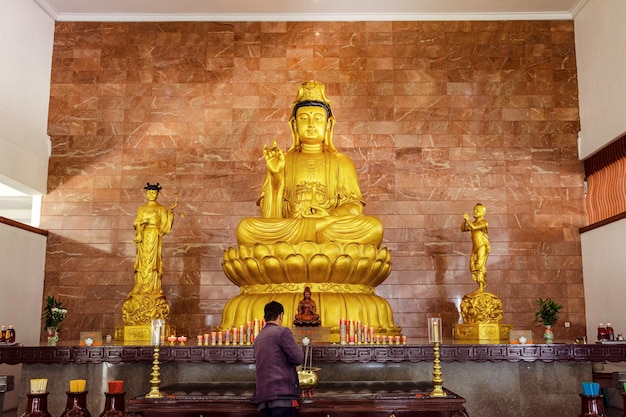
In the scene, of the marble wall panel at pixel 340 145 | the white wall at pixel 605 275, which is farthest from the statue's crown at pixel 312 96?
the white wall at pixel 605 275

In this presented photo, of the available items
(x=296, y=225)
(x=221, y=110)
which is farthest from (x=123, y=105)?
(x=296, y=225)

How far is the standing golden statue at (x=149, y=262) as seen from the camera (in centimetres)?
643

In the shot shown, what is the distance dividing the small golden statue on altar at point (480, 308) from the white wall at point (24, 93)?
Answer: 16.8 feet

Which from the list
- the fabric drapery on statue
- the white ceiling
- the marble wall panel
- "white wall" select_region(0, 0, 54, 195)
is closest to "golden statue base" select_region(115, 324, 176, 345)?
the fabric drapery on statue

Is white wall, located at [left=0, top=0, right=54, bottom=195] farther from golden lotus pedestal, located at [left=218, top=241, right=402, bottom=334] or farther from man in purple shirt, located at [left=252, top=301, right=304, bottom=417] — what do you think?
man in purple shirt, located at [left=252, top=301, right=304, bottom=417]

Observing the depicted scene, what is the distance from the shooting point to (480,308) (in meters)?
6.55

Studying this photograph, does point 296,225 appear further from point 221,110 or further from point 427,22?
point 427,22

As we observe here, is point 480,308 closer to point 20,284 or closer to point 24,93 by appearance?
point 20,284

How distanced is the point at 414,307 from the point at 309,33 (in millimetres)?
3799

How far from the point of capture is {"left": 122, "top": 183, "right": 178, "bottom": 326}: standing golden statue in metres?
6.43

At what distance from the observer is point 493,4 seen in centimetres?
865

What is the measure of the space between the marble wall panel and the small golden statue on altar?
1418 millimetres

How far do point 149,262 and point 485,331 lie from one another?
10.9 ft

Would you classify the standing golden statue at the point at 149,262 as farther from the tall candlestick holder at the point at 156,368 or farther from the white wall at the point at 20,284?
the tall candlestick holder at the point at 156,368
